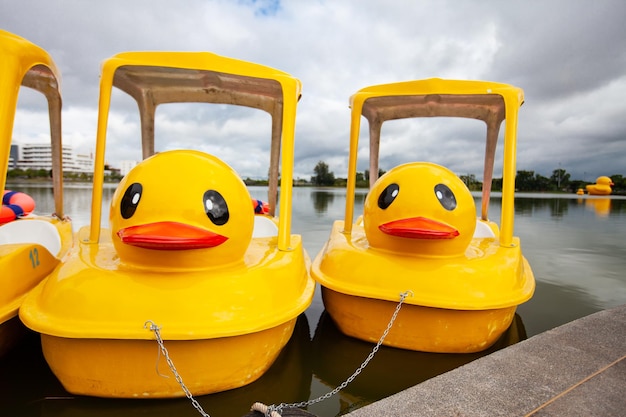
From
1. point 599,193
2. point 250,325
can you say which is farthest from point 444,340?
point 599,193

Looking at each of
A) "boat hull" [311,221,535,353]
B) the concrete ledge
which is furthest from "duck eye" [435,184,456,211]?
the concrete ledge

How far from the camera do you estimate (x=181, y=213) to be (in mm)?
2289

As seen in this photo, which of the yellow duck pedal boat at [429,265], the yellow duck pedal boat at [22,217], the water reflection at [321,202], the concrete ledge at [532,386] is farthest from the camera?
the water reflection at [321,202]

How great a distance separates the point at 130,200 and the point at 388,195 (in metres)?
1.91

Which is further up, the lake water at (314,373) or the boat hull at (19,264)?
the boat hull at (19,264)

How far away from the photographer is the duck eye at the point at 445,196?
303cm

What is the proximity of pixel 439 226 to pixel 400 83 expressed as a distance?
5.11ft

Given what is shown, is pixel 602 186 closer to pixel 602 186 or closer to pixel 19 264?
pixel 602 186

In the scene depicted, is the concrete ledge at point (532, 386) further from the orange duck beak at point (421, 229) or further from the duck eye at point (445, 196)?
the duck eye at point (445, 196)

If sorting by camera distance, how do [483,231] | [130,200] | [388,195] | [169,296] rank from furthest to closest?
1. [483,231]
2. [388,195]
3. [130,200]
4. [169,296]

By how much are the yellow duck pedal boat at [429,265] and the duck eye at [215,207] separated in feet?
3.97

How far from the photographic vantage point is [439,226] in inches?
112

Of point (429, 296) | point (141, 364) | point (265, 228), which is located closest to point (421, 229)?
point (429, 296)

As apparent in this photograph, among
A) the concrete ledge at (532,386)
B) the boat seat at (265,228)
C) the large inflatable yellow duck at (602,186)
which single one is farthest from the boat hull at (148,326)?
the large inflatable yellow duck at (602,186)
